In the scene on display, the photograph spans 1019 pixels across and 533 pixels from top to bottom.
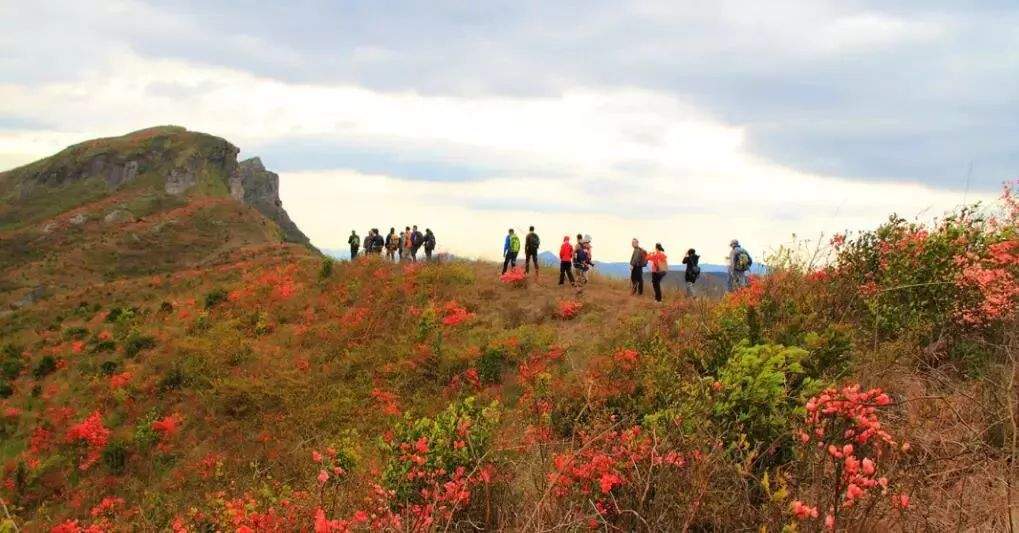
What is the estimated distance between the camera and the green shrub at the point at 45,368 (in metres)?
25.1

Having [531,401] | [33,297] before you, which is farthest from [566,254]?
[33,297]

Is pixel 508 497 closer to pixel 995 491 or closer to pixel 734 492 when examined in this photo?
pixel 734 492

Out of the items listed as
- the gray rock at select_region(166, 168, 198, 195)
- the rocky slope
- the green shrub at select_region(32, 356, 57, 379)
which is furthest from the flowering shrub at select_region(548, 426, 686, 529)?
the gray rock at select_region(166, 168, 198, 195)

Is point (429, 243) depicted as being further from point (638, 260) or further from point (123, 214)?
point (123, 214)

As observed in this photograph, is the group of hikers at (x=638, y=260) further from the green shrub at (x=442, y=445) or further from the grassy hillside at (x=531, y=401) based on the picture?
the green shrub at (x=442, y=445)

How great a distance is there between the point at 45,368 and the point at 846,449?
30620mm

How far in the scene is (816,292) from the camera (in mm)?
9094

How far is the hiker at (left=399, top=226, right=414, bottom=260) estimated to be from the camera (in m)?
26.5

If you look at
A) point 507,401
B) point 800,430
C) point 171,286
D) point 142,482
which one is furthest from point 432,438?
point 171,286

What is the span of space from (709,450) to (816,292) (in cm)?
570

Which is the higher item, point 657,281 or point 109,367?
point 657,281

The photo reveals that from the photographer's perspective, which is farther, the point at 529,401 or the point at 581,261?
the point at 581,261

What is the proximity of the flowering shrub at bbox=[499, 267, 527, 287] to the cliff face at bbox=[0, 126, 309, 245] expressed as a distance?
87.2 m

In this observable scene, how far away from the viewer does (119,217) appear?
87.3 m
